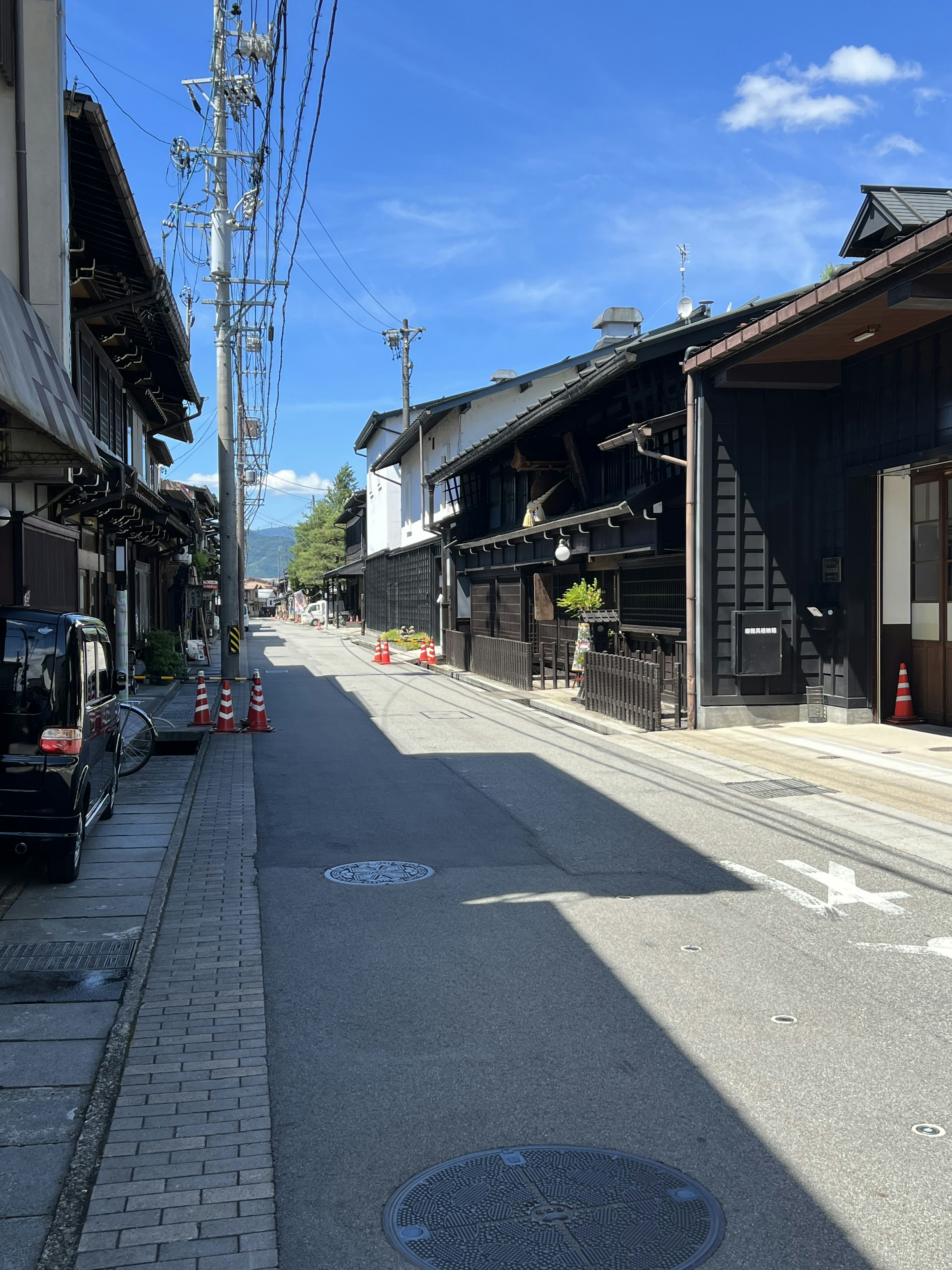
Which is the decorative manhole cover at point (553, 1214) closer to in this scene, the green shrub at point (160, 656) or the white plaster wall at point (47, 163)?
the white plaster wall at point (47, 163)

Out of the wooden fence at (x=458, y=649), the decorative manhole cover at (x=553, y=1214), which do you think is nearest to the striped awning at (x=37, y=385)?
the decorative manhole cover at (x=553, y=1214)

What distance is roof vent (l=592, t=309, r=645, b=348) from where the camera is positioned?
32.9 metres

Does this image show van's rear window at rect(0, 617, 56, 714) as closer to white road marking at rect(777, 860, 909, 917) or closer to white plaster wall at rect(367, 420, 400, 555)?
white road marking at rect(777, 860, 909, 917)

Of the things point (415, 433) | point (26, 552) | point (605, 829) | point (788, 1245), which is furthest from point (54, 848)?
point (415, 433)

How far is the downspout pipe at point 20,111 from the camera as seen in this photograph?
454 inches

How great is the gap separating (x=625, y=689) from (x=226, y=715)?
20.7 feet

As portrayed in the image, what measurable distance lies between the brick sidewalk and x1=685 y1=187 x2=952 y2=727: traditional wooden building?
10240mm

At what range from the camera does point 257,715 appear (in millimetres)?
16906

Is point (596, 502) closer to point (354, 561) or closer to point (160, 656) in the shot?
point (160, 656)

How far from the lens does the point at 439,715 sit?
19109mm

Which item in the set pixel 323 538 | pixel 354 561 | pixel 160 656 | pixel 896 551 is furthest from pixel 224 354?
pixel 323 538

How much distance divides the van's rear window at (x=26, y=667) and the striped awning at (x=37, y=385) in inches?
60.2

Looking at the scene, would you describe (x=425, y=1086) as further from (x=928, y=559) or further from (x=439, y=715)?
(x=439, y=715)

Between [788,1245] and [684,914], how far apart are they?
139 inches
